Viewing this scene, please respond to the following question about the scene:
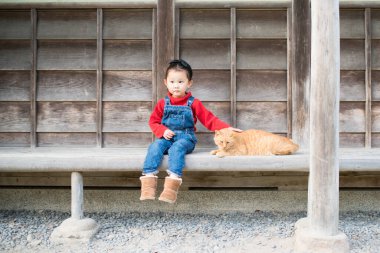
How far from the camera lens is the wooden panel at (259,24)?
3.73 metres

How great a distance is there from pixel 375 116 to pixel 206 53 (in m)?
1.84

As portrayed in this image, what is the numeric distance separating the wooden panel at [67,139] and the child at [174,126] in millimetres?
908

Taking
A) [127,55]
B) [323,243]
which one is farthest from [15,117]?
[323,243]

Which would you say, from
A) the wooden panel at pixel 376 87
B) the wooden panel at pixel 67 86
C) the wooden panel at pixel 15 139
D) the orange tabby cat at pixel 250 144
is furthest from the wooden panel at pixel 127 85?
the wooden panel at pixel 376 87

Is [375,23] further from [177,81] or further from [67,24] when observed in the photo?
[67,24]

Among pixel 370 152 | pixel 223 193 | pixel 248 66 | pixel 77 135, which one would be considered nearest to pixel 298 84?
pixel 248 66

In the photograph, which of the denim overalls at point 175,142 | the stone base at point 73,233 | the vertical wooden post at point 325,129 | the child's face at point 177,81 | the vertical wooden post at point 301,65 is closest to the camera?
the vertical wooden post at point 325,129

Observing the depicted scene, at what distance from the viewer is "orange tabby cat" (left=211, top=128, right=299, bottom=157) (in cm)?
302

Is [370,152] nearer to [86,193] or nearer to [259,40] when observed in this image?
[259,40]

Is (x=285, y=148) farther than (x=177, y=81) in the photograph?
No

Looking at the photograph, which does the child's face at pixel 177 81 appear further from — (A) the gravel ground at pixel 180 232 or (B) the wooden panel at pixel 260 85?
(A) the gravel ground at pixel 180 232

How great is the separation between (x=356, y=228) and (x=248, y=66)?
182 cm

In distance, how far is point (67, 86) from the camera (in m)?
3.78

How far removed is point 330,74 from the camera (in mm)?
2564
